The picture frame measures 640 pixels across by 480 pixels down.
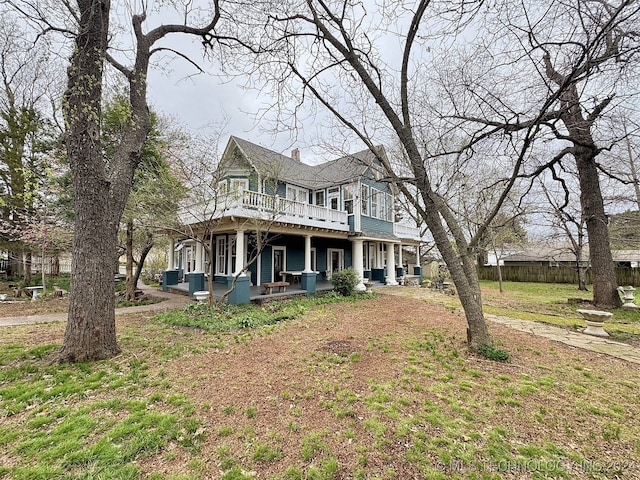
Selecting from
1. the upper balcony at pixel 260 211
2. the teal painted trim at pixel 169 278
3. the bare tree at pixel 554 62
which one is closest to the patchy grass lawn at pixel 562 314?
the bare tree at pixel 554 62

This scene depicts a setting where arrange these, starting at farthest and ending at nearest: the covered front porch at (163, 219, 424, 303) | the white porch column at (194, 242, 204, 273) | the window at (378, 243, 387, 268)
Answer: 1. the window at (378, 243, 387, 268)
2. the white porch column at (194, 242, 204, 273)
3. the covered front porch at (163, 219, 424, 303)

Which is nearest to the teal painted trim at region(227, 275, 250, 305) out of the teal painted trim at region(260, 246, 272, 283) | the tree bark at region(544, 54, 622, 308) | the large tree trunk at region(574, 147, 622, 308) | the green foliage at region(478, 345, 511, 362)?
the teal painted trim at region(260, 246, 272, 283)

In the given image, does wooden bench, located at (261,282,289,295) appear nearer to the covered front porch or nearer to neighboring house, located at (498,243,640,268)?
the covered front porch

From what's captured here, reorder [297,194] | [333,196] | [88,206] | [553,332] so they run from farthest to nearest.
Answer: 1. [333,196]
2. [297,194]
3. [553,332]
4. [88,206]

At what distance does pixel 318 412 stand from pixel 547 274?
24.8 m

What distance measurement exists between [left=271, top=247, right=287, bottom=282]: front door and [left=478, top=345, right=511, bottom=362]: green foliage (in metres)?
10.6

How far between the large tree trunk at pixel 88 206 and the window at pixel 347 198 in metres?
11.3

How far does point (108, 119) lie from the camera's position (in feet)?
37.1

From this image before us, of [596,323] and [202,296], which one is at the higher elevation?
[202,296]

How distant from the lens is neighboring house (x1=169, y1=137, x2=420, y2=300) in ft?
29.8

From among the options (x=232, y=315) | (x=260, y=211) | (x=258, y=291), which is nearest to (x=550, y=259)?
(x=258, y=291)

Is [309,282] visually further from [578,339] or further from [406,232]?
[406,232]

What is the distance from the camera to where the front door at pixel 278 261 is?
1400 cm

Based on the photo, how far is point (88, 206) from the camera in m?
4.55
